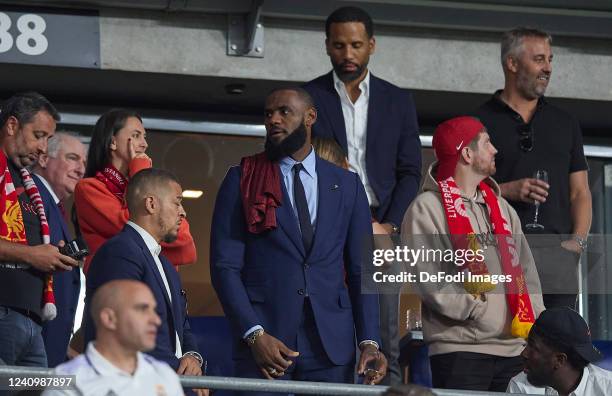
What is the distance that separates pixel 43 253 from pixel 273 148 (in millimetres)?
1206

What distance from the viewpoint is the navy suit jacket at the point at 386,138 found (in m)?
8.03

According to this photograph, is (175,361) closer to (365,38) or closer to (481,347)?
(481,347)

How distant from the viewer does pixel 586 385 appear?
719 cm

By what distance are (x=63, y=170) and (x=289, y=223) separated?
233 centimetres

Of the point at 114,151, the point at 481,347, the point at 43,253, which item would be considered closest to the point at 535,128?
the point at 481,347

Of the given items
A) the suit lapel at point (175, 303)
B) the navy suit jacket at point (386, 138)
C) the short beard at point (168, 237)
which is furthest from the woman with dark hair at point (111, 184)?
the navy suit jacket at point (386, 138)

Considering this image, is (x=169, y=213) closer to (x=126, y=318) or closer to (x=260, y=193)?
(x=260, y=193)

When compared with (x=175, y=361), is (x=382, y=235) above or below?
above

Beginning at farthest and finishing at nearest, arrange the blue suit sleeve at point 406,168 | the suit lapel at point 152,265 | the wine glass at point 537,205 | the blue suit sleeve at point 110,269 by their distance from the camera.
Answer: the wine glass at point 537,205, the blue suit sleeve at point 406,168, the suit lapel at point 152,265, the blue suit sleeve at point 110,269

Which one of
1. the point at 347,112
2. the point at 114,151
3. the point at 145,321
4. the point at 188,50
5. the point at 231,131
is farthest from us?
the point at 231,131

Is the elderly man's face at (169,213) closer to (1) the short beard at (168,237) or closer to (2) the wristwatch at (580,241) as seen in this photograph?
(1) the short beard at (168,237)

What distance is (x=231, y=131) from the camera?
11.4 m

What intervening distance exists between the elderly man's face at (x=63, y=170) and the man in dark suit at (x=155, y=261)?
8.03 feet

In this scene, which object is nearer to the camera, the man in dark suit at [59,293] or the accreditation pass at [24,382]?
the accreditation pass at [24,382]
